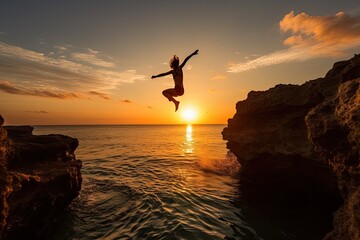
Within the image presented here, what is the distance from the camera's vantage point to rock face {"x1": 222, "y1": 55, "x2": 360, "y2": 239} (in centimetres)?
492

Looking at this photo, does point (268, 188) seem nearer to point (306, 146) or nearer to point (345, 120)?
point (306, 146)

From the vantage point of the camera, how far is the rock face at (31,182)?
244 inches

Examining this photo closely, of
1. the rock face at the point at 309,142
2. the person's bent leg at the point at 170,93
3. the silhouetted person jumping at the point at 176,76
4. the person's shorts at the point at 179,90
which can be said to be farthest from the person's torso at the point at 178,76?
the rock face at the point at 309,142

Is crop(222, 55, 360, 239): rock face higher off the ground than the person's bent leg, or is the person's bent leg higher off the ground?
the person's bent leg

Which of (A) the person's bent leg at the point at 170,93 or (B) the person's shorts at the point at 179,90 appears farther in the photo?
(A) the person's bent leg at the point at 170,93

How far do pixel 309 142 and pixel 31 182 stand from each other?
37.2 ft

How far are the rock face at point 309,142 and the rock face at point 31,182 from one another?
7739 mm

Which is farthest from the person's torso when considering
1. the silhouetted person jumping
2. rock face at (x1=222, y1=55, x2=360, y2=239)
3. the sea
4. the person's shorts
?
the sea

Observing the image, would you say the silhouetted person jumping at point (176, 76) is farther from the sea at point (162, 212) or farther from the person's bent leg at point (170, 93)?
→ the sea at point (162, 212)

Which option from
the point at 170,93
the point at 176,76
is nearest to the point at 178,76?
the point at 176,76

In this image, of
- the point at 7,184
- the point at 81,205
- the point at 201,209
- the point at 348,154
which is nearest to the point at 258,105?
Answer: the point at 201,209

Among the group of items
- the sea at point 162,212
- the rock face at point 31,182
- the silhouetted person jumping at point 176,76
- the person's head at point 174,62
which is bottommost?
the sea at point 162,212

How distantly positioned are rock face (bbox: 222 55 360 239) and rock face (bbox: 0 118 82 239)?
7.74 metres

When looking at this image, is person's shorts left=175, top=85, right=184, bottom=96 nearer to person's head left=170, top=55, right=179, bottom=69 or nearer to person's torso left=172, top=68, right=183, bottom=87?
person's torso left=172, top=68, right=183, bottom=87
